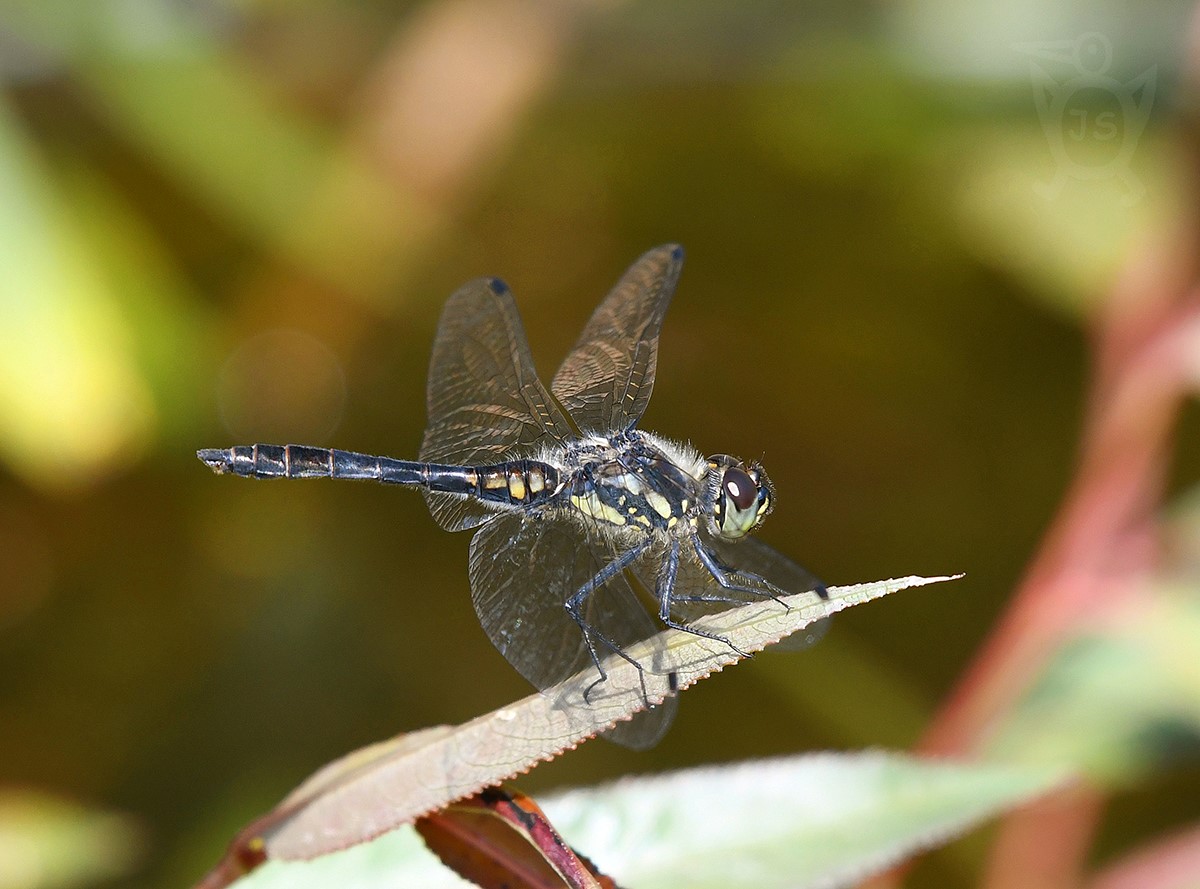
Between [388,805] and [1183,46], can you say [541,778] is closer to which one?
[388,805]

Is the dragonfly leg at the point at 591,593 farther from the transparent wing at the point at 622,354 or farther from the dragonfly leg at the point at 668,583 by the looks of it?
the transparent wing at the point at 622,354

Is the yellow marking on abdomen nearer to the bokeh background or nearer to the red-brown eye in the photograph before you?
the red-brown eye

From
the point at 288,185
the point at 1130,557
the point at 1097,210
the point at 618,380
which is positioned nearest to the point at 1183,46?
the point at 1097,210

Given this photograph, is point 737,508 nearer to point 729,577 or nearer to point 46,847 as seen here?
point 729,577

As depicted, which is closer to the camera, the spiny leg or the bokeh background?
the spiny leg

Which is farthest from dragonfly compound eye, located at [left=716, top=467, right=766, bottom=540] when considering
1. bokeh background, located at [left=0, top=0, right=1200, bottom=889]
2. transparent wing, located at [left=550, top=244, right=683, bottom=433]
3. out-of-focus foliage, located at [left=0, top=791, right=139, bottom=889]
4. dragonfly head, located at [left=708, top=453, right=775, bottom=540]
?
out-of-focus foliage, located at [left=0, top=791, right=139, bottom=889]

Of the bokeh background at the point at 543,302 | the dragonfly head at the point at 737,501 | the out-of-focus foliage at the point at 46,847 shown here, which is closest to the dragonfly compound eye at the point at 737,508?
the dragonfly head at the point at 737,501
